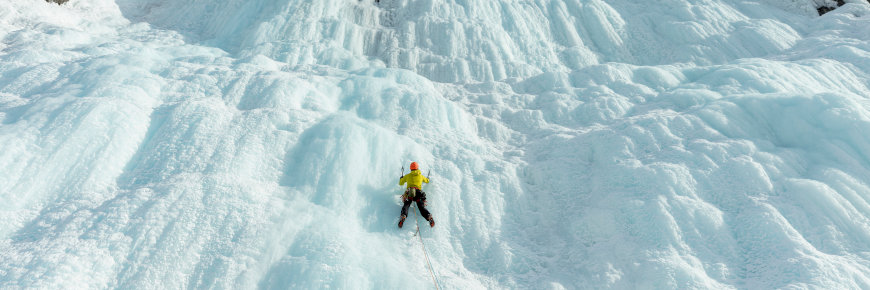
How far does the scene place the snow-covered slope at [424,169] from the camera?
7281mm

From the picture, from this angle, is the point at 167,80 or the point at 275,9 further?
the point at 275,9

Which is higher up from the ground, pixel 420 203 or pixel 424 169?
pixel 420 203

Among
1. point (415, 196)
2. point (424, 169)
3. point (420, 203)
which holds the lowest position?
point (424, 169)

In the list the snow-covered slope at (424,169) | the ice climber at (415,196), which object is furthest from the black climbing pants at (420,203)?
the snow-covered slope at (424,169)

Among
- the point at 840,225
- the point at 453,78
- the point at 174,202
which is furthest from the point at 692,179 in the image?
the point at 174,202

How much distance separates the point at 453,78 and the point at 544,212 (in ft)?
23.7

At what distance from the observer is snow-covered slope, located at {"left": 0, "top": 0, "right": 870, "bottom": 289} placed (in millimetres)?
7281

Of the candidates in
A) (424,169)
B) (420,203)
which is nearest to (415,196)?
(420,203)

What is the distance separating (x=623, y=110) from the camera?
39.3ft

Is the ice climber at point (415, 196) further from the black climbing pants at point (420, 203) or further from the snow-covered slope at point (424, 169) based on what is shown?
the snow-covered slope at point (424, 169)

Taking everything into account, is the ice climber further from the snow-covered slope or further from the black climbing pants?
the snow-covered slope

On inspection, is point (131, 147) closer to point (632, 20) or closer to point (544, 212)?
point (544, 212)

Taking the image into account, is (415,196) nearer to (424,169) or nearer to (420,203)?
(420,203)

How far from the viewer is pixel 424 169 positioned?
9.74 m
